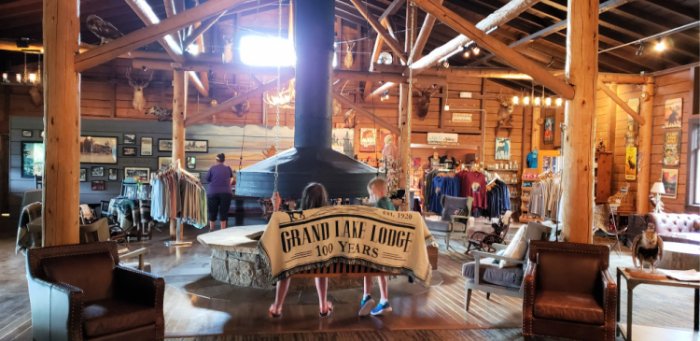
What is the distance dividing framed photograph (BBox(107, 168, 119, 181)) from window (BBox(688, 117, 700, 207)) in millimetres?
12754

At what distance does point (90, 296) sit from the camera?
3570 mm

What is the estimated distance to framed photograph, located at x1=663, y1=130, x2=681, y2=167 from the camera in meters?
9.06

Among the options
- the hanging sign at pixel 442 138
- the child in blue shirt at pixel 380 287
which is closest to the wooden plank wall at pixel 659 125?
the hanging sign at pixel 442 138

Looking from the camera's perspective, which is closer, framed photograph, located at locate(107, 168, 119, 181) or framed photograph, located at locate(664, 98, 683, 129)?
framed photograph, located at locate(664, 98, 683, 129)

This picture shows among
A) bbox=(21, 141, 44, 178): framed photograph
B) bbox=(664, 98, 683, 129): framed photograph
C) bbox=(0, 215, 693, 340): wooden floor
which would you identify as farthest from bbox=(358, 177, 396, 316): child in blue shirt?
bbox=(21, 141, 44, 178): framed photograph

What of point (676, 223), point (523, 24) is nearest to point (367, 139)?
point (523, 24)

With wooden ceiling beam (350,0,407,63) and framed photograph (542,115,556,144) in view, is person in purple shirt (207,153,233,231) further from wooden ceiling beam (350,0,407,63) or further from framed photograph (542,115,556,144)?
framed photograph (542,115,556,144)

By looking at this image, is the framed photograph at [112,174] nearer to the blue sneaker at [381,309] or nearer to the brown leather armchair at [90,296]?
the brown leather armchair at [90,296]

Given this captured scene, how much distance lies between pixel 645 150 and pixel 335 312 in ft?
27.8

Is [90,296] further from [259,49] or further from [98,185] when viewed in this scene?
[259,49]

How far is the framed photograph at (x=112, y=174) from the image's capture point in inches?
458

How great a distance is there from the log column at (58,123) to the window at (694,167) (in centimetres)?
1008

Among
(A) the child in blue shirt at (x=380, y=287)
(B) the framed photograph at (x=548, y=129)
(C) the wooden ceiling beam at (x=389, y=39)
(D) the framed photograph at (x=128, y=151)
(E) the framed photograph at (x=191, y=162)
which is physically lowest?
(A) the child in blue shirt at (x=380, y=287)

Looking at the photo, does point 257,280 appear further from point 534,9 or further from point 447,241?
point 534,9
